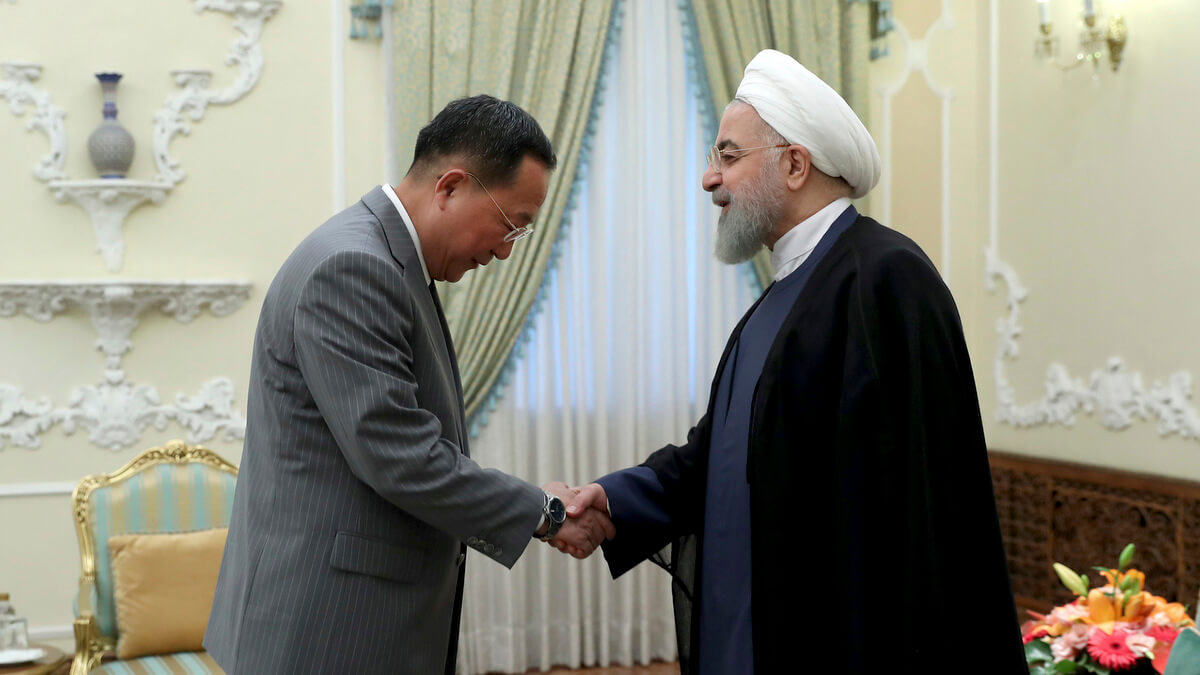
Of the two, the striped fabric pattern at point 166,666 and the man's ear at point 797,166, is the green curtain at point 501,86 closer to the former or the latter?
the striped fabric pattern at point 166,666

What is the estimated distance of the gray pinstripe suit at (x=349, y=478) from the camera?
6.63 ft

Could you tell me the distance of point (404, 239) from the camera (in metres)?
2.21

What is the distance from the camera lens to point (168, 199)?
4.60m

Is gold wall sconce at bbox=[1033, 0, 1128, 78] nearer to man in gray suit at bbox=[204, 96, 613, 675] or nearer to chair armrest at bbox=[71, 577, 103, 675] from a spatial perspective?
man in gray suit at bbox=[204, 96, 613, 675]

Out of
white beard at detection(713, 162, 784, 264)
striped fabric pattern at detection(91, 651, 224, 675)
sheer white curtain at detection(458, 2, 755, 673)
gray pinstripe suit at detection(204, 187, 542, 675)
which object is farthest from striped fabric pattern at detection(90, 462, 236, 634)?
white beard at detection(713, 162, 784, 264)

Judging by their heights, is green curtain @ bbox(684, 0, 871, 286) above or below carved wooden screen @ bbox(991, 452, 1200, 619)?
above

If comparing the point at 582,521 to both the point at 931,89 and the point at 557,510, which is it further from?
the point at 931,89

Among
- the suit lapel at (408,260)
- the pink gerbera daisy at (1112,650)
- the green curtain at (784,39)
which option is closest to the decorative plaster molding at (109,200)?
the green curtain at (784,39)

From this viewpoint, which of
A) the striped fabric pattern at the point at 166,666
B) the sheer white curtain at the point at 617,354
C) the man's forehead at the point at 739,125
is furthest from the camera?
the sheer white curtain at the point at 617,354

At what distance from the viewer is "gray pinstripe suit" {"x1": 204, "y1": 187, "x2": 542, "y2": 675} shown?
79.6 inches

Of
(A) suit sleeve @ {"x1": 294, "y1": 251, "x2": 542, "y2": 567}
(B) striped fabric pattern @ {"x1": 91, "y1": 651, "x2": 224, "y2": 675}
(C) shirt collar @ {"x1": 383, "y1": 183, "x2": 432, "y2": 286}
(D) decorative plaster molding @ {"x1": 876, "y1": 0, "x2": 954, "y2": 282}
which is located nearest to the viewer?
(A) suit sleeve @ {"x1": 294, "y1": 251, "x2": 542, "y2": 567}

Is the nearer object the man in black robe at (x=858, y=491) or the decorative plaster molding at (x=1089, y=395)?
the man in black robe at (x=858, y=491)

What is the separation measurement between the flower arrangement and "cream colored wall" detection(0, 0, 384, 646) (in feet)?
11.3

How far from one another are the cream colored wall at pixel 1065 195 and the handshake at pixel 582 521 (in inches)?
112
